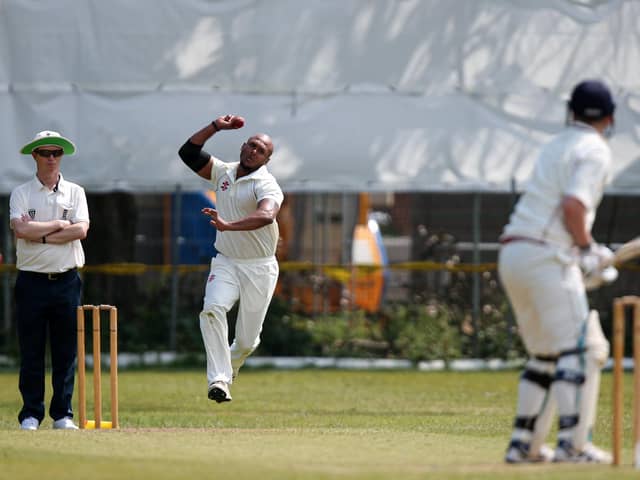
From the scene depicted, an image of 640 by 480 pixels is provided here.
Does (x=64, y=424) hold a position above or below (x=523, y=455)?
below

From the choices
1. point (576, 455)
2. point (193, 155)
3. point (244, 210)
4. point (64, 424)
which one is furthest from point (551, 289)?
point (193, 155)

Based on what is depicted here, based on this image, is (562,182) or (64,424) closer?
(562,182)

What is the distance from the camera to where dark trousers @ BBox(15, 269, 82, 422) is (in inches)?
429

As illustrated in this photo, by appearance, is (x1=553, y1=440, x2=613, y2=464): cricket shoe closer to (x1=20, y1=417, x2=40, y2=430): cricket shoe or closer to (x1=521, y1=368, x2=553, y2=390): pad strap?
(x1=521, y1=368, x2=553, y2=390): pad strap

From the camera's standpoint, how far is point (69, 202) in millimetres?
11125

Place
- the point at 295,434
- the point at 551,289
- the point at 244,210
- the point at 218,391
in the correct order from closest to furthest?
the point at 551,289 → the point at 295,434 → the point at 218,391 → the point at 244,210

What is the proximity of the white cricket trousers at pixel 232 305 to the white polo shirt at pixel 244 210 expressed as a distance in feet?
0.26

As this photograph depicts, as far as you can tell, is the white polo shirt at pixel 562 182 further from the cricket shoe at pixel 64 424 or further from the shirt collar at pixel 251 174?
the cricket shoe at pixel 64 424

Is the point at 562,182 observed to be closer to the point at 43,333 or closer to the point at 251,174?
the point at 251,174

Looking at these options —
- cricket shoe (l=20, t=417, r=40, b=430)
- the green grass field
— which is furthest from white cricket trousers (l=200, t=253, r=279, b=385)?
cricket shoe (l=20, t=417, r=40, b=430)

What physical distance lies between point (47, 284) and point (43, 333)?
1.25 feet

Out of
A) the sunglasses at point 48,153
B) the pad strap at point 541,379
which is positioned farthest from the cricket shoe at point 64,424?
the pad strap at point 541,379

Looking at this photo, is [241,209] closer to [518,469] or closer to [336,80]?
[518,469]

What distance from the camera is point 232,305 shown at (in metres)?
11.6
